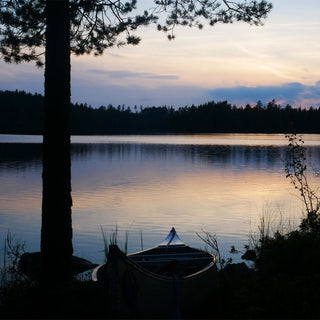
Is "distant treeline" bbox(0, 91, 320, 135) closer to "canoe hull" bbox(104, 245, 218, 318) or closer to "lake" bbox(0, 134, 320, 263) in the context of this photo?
"lake" bbox(0, 134, 320, 263)

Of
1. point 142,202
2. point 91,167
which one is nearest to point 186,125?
point 91,167

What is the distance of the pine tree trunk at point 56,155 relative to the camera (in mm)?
7086

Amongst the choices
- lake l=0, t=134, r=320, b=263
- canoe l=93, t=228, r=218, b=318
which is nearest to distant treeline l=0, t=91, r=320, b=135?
lake l=0, t=134, r=320, b=263

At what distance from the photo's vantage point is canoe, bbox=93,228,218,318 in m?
5.14

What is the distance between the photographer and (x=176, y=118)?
182 metres

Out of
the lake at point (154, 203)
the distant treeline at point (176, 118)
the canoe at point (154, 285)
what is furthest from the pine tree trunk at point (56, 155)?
the distant treeline at point (176, 118)

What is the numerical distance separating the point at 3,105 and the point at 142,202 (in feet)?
471

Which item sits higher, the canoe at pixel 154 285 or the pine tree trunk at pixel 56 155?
the pine tree trunk at pixel 56 155

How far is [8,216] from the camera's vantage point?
1631 cm

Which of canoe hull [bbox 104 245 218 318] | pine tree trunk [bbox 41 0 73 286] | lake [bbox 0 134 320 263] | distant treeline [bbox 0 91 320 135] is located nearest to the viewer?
canoe hull [bbox 104 245 218 318]

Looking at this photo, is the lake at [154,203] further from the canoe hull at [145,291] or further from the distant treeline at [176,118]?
the distant treeline at [176,118]

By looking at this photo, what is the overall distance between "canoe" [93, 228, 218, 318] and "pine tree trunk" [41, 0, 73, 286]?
101 centimetres

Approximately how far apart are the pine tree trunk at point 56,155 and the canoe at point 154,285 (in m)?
1.01

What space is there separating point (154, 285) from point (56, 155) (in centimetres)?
275
